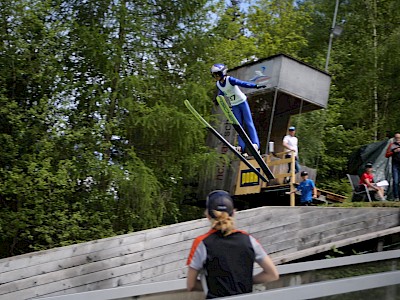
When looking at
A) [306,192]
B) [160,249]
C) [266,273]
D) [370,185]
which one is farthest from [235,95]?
[266,273]

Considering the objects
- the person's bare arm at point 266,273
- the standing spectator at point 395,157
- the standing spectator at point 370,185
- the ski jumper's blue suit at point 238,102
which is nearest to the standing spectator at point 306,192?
the standing spectator at point 370,185

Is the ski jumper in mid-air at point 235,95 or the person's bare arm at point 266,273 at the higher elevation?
the ski jumper in mid-air at point 235,95

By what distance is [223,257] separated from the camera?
378 cm

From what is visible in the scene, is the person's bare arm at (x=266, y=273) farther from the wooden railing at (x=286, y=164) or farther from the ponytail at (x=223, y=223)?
the wooden railing at (x=286, y=164)

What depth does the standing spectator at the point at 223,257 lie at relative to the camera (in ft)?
12.4

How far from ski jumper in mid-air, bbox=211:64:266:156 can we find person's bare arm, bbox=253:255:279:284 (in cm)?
932

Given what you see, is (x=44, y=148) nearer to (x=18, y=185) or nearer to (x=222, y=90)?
(x=18, y=185)

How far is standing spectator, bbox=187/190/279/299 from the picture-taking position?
3779 millimetres

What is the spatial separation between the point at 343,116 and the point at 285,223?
16811mm

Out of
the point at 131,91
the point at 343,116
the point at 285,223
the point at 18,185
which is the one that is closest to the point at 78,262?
the point at 285,223

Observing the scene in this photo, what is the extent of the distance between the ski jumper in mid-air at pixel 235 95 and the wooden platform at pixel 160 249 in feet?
11.9

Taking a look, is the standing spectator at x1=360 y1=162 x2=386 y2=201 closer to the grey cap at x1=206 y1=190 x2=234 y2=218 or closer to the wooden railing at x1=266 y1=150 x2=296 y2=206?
the wooden railing at x1=266 y1=150 x2=296 y2=206

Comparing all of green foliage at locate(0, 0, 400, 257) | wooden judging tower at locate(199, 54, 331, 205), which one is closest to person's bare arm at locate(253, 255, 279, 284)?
green foliage at locate(0, 0, 400, 257)

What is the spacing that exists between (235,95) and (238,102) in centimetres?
17
